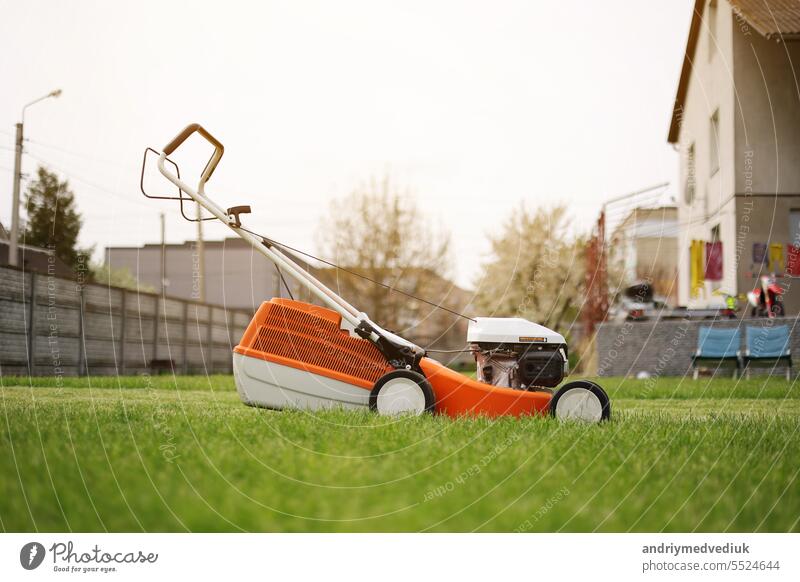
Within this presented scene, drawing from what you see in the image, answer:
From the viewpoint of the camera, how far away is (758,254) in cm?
694

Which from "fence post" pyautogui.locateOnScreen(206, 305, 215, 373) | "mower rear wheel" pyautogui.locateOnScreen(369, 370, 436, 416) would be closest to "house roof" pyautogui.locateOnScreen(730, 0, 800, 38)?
"mower rear wheel" pyautogui.locateOnScreen(369, 370, 436, 416)

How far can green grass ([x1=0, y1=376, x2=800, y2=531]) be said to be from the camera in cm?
170

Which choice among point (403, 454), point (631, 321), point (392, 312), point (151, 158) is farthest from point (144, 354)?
point (403, 454)

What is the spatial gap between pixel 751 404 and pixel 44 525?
3.89 m

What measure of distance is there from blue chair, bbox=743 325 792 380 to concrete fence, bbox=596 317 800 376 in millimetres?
770

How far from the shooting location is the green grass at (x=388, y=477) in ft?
5.59

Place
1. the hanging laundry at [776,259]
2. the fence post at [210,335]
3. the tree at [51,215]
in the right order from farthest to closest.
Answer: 1. the fence post at [210,335]
2. the hanging laundry at [776,259]
3. the tree at [51,215]

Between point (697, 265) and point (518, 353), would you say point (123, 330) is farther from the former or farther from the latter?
point (518, 353)

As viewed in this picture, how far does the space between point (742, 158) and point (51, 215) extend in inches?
227

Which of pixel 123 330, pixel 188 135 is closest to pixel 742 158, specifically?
pixel 188 135

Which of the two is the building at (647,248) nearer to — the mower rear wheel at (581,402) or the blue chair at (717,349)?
the blue chair at (717,349)

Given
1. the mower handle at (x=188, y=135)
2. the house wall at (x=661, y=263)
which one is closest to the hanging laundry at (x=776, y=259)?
the house wall at (x=661, y=263)
